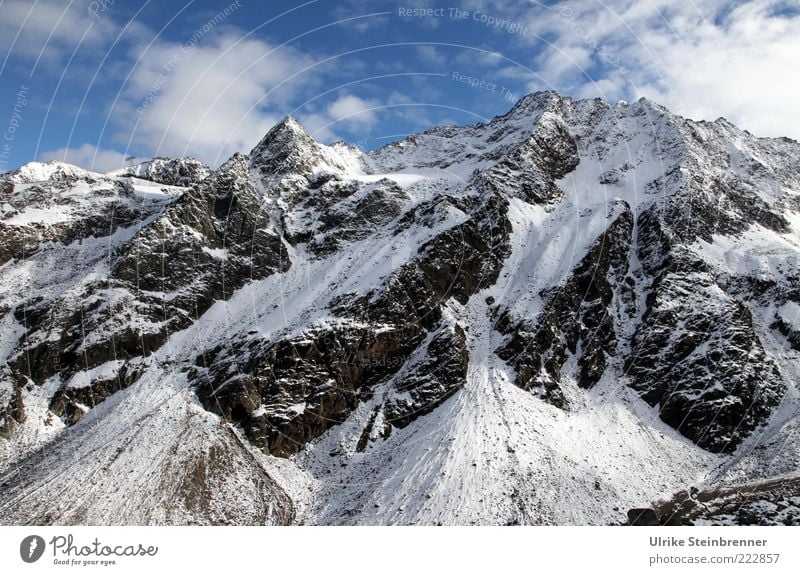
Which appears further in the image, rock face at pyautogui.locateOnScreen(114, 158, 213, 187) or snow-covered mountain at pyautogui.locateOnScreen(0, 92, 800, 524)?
rock face at pyautogui.locateOnScreen(114, 158, 213, 187)

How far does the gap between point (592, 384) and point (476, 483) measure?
2477 cm

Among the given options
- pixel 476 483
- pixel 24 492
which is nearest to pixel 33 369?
pixel 24 492

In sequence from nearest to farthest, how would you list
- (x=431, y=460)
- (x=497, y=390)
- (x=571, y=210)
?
(x=431, y=460), (x=497, y=390), (x=571, y=210)

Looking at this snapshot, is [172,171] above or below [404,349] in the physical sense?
above

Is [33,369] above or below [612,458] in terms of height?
above

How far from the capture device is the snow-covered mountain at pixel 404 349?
49219 millimetres

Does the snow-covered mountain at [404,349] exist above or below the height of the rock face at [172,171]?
below

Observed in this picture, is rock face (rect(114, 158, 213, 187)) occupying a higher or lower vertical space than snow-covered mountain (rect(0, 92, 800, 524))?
higher

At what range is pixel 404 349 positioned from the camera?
66750mm

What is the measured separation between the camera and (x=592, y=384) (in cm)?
6550

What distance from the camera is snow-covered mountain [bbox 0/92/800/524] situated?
4922 centimetres

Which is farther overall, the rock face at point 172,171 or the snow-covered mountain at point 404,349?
the rock face at point 172,171

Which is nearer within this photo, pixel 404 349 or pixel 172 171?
pixel 404 349
